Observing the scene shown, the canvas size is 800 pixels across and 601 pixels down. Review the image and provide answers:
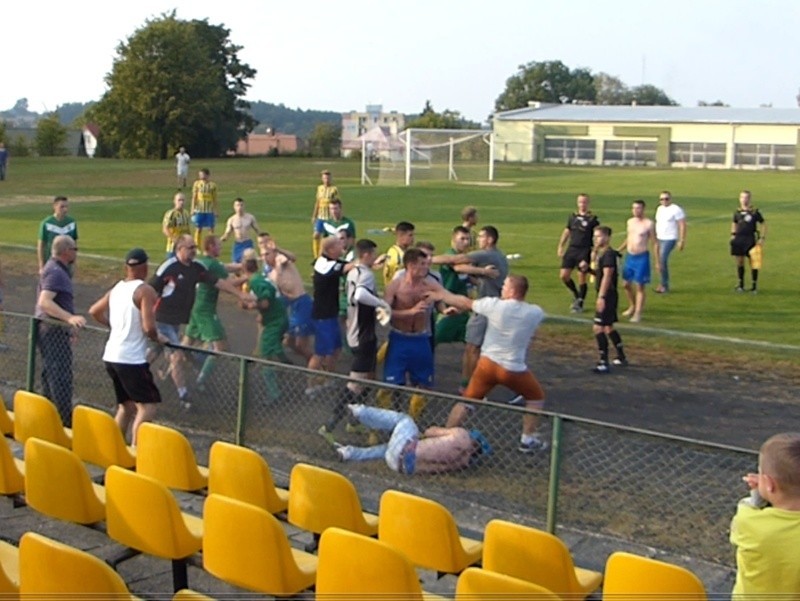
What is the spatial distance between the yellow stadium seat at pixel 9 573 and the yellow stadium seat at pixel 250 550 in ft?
3.00

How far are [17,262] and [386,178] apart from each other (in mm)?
28723

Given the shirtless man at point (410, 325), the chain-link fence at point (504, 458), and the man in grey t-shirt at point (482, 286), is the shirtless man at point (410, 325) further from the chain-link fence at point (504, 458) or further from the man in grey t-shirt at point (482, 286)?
the chain-link fence at point (504, 458)

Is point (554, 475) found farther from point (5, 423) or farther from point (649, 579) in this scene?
point (5, 423)

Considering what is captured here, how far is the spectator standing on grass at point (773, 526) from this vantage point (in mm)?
4137

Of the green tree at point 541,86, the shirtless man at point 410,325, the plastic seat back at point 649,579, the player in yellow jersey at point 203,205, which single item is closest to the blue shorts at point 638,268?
the shirtless man at point 410,325

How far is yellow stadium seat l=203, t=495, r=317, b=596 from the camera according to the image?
18.1 feet

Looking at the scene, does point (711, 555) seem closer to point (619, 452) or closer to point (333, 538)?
point (619, 452)

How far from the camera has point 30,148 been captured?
85125 millimetres

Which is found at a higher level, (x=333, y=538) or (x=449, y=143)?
(x=449, y=143)

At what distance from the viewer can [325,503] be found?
653cm

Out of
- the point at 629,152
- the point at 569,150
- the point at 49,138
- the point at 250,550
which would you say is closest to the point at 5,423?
the point at 250,550

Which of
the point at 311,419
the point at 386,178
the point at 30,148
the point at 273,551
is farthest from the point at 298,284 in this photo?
the point at 30,148

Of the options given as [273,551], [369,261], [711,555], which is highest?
[369,261]

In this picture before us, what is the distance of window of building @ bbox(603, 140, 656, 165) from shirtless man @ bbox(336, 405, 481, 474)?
80.9 meters
